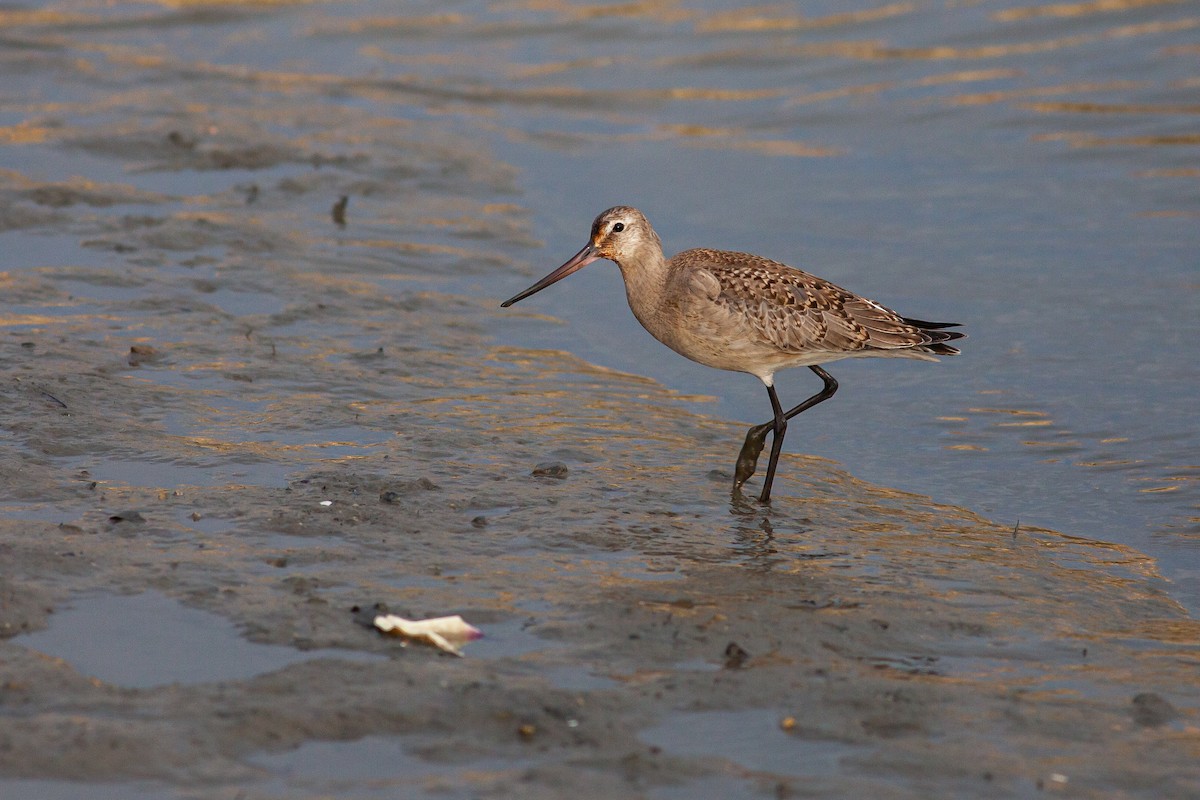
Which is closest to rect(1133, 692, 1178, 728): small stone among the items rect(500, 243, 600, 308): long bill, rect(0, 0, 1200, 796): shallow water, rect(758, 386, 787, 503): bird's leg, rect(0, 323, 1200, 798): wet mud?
rect(0, 323, 1200, 798): wet mud

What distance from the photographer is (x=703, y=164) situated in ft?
40.4

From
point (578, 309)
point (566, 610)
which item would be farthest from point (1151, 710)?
point (578, 309)

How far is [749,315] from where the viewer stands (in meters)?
6.91

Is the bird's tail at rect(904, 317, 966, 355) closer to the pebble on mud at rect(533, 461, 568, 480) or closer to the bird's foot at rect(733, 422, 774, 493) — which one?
the bird's foot at rect(733, 422, 774, 493)

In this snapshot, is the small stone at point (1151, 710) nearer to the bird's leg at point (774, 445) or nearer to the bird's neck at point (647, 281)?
the bird's leg at point (774, 445)

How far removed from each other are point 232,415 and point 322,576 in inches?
78.8

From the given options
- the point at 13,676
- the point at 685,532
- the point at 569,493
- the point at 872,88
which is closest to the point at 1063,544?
the point at 685,532

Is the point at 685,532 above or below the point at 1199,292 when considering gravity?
below

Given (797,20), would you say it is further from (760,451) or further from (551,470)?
(551,470)

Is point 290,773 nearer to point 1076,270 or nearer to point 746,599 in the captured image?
point 746,599

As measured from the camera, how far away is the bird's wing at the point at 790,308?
273 inches

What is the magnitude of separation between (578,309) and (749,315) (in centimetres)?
290

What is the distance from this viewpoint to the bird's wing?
22.8 feet

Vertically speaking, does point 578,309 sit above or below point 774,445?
above
